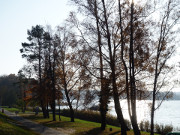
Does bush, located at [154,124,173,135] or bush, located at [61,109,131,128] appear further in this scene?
bush, located at [61,109,131,128]

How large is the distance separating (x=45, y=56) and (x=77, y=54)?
60.0ft

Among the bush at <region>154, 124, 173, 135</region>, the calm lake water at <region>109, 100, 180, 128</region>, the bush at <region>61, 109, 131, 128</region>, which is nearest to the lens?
the calm lake water at <region>109, 100, 180, 128</region>

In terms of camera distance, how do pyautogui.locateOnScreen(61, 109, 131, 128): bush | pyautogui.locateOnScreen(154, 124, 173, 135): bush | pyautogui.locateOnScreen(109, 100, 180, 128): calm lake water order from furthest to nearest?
1. pyautogui.locateOnScreen(61, 109, 131, 128): bush
2. pyautogui.locateOnScreen(154, 124, 173, 135): bush
3. pyautogui.locateOnScreen(109, 100, 180, 128): calm lake water

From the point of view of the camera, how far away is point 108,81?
44.4ft

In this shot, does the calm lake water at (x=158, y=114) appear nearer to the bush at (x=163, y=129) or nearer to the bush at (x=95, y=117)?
the bush at (x=163, y=129)

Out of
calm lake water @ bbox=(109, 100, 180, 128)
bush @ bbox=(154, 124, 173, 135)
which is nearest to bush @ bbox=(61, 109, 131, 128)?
calm lake water @ bbox=(109, 100, 180, 128)

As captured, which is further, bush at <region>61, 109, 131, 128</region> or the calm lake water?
bush at <region>61, 109, 131, 128</region>

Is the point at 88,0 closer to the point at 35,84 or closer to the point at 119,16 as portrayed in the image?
the point at 119,16

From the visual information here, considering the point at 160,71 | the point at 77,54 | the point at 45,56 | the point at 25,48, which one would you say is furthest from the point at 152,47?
the point at 25,48

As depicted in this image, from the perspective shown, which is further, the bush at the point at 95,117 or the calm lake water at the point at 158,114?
the bush at the point at 95,117

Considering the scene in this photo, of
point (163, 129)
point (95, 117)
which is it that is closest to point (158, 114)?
point (95, 117)

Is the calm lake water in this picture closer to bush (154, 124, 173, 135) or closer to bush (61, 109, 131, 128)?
bush (154, 124, 173, 135)

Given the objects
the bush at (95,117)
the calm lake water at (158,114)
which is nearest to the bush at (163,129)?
the calm lake water at (158,114)

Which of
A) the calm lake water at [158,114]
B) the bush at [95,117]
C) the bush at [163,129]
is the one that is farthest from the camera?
the bush at [95,117]
